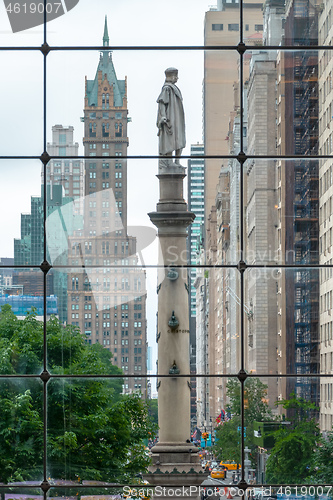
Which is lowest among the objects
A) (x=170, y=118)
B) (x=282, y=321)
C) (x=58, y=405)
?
(x=58, y=405)

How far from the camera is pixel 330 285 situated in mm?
7379

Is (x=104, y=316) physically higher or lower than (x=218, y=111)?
lower

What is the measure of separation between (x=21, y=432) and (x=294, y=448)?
8.28 feet

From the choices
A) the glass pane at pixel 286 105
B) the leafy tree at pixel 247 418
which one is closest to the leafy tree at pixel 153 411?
the leafy tree at pixel 247 418

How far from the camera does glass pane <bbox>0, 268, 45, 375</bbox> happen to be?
7371 millimetres

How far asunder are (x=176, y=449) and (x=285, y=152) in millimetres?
3299

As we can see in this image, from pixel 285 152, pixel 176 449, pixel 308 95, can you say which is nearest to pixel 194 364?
pixel 176 449

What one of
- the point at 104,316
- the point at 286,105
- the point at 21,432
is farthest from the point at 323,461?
the point at 286,105

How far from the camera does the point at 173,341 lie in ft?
26.3

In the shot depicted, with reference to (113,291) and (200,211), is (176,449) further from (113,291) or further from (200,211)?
(200,211)

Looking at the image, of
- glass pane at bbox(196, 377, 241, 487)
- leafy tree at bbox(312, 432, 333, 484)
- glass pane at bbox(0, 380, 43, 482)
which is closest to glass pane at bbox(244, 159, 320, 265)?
glass pane at bbox(196, 377, 241, 487)

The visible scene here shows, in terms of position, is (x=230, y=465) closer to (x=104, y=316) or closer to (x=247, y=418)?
(x=247, y=418)

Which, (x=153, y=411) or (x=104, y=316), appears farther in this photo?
(x=153, y=411)

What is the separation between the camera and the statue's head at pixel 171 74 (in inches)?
307
